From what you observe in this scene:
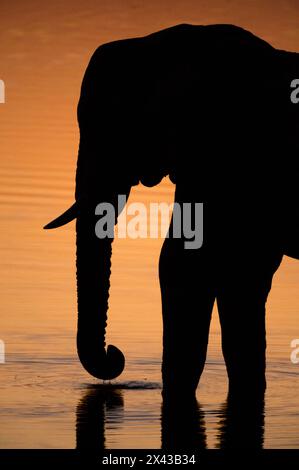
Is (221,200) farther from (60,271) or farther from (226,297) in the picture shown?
(60,271)

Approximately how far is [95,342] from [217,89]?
1.95m

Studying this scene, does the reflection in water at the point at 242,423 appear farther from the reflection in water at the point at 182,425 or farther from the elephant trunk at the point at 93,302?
the elephant trunk at the point at 93,302

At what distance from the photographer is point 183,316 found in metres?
14.4

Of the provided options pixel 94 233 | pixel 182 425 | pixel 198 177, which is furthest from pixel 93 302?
pixel 182 425

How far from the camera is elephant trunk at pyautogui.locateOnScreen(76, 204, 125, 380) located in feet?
Result: 47.5

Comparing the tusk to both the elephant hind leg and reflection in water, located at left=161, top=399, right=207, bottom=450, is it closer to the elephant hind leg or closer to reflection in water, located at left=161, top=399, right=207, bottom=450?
the elephant hind leg

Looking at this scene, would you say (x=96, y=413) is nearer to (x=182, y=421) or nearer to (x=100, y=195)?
(x=182, y=421)

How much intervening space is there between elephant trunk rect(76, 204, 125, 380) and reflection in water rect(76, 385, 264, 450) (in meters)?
0.29

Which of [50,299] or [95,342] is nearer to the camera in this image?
[95,342]

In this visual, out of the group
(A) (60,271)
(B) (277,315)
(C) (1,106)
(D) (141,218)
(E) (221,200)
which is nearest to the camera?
(E) (221,200)

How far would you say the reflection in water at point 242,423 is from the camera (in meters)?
13.1

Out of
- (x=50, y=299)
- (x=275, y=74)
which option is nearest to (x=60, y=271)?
(x=50, y=299)

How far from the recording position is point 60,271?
2322cm
